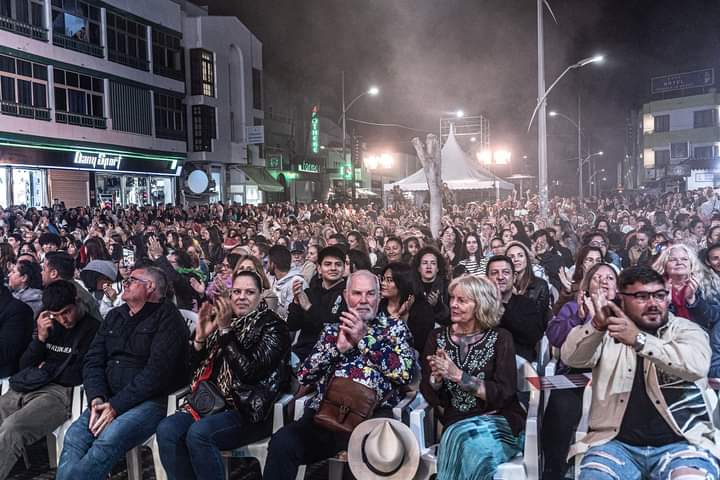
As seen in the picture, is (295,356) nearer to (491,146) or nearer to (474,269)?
(474,269)

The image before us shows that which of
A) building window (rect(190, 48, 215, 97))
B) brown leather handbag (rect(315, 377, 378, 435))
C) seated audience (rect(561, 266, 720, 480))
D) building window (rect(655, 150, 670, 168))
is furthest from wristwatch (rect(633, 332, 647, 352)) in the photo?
building window (rect(655, 150, 670, 168))

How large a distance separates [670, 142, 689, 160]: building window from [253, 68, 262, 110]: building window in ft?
122

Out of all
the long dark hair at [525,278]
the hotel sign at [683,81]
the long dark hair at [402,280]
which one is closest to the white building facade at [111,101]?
the long dark hair at [525,278]

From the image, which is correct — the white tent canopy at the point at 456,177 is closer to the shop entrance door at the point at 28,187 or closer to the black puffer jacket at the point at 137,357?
the shop entrance door at the point at 28,187

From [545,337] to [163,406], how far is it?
3345 mm

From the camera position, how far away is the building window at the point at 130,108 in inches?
1254

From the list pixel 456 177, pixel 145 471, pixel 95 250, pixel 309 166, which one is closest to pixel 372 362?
pixel 145 471

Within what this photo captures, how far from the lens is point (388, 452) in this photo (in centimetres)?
416

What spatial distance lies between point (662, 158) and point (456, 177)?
4315 centimetres

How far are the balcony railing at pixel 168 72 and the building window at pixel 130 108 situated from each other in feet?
4.92

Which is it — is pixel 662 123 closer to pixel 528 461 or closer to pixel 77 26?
pixel 77 26

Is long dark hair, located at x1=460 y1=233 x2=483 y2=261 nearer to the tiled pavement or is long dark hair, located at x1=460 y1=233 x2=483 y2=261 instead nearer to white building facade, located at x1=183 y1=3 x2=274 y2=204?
the tiled pavement

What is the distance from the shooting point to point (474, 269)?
8.62 meters

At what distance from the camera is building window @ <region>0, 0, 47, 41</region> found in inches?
984
